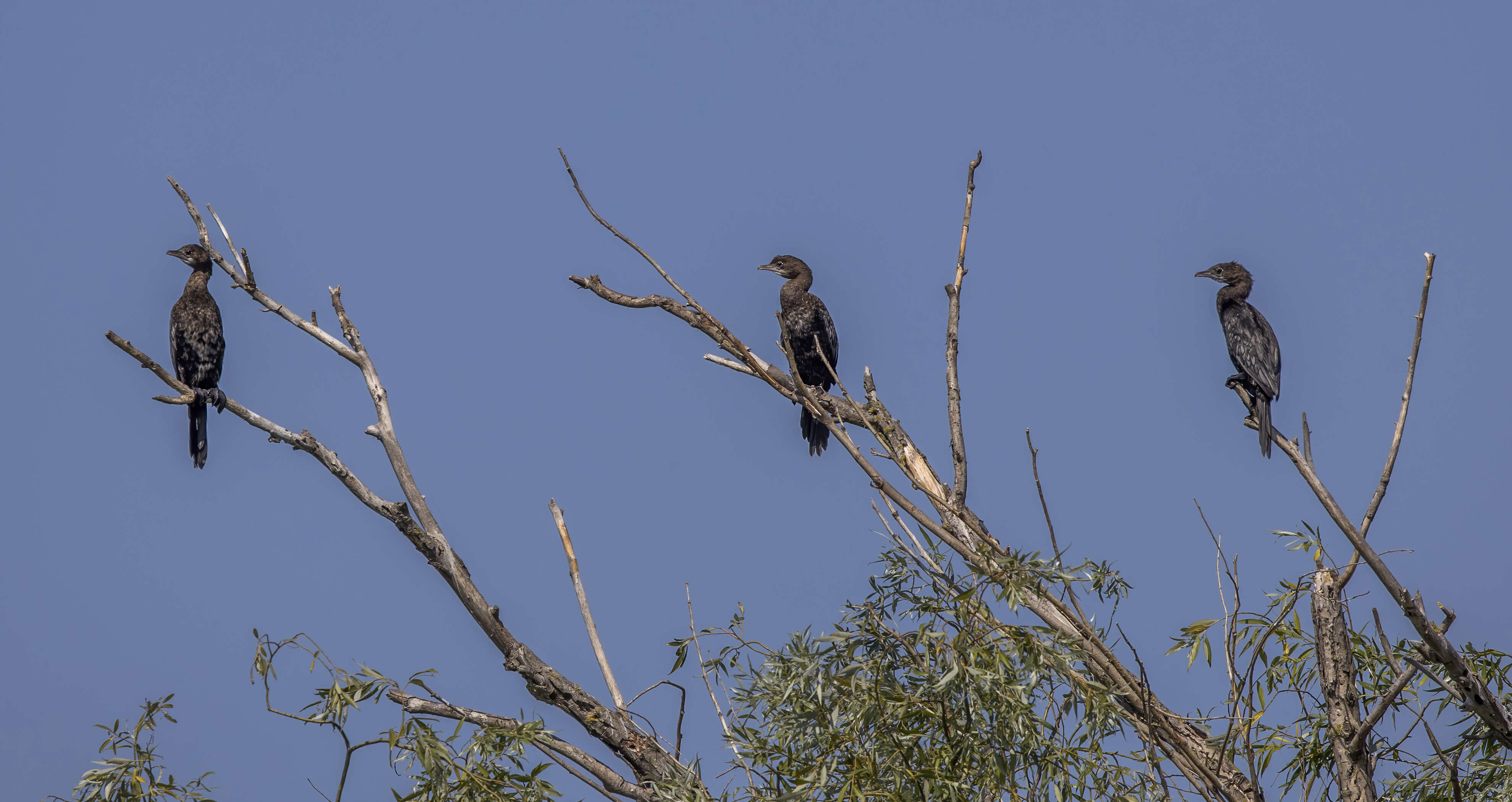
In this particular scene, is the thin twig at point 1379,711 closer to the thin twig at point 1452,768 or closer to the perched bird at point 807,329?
the thin twig at point 1452,768

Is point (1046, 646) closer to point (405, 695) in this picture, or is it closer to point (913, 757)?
point (913, 757)

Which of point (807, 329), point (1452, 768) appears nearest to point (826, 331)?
point (807, 329)

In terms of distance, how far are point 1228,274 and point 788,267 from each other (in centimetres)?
387

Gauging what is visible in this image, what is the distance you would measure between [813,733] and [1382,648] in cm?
173

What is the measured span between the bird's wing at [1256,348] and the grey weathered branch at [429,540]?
465cm

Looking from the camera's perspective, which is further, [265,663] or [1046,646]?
[265,663]

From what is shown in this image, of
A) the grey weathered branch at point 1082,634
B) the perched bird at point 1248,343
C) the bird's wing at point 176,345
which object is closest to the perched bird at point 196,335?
the bird's wing at point 176,345

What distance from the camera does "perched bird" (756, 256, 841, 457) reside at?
1092cm

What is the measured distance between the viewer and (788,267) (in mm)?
11430

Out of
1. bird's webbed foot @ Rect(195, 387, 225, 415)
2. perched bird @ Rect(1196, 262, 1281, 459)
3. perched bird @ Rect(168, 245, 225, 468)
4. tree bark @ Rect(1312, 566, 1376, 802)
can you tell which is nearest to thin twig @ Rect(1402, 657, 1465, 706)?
tree bark @ Rect(1312, 566, 1376, 802)

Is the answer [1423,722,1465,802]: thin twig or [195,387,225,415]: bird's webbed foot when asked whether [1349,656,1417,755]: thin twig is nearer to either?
[1423,722,1465,802]: thin twig

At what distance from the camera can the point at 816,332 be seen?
1104 centimetres

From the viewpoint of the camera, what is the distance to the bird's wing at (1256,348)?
7820mm

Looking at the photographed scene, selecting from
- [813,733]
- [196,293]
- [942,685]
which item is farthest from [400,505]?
[196,293]
